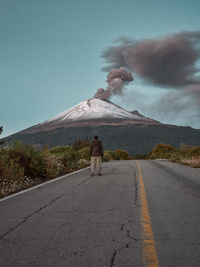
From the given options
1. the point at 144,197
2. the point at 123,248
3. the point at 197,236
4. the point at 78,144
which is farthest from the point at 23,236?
the point at 78,144

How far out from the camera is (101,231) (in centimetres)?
475

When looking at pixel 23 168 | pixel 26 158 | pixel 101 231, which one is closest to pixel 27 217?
pixel 101 231

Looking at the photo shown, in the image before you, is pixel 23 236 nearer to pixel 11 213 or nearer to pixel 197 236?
pixel 11 213

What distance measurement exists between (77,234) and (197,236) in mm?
1651

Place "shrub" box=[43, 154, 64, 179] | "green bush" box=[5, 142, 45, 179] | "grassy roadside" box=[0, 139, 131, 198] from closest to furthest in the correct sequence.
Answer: "grassy roadside" box=[0, 139, 131, 198]
"green bush" box=[5, 142, 45, 179]
"shrub" box=[43, 154, 64, 179]

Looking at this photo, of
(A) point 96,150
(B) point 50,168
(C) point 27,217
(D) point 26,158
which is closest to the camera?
(C) point 27,217

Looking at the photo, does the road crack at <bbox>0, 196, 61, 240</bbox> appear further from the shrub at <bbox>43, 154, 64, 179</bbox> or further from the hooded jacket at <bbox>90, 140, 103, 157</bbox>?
the hooded jacket at <bbox>90, 140, 103, 157</bbox>

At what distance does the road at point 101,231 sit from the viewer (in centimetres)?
362

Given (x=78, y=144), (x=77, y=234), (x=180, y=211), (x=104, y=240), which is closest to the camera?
(x=104, y=240)

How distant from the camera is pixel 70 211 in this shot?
6.28 metres

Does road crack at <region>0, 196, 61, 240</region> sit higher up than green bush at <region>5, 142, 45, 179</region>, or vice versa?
green bush at <region>5, 142, 45, 179</region>

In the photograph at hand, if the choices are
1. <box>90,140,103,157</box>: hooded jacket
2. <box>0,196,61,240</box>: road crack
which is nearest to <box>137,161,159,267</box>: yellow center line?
<box>0,196,61,240</box>: road crack

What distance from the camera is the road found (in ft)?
11.9

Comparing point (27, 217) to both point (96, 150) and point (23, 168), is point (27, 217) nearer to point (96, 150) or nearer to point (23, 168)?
point (23, 168)
